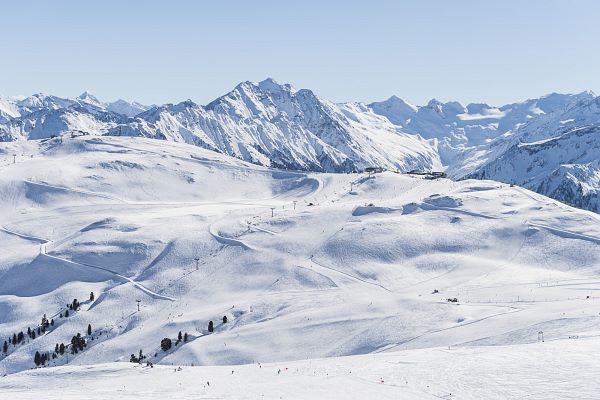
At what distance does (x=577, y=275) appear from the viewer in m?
158

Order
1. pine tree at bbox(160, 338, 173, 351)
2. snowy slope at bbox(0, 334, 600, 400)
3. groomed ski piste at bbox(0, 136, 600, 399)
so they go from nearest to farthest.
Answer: snowy slope at bbox(0, 334, 600, 400) → groomed ski piste at bbox(0, 136, 600, 399) → pine tree at bbox(160, 338, 173, 351)

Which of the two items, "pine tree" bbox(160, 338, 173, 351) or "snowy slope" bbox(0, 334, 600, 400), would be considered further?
"pine tree" bbox(160, 338, 173, 351)

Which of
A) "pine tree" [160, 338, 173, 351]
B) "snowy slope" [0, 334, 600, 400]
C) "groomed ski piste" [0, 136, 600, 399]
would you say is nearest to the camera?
"snowy slope" [0, 334, 600, 400]

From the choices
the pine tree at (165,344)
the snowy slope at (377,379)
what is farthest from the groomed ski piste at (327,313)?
the pine tree at (165,344)

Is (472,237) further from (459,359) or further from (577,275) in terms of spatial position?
(459,359)

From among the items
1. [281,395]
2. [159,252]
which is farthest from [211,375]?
[159,252]

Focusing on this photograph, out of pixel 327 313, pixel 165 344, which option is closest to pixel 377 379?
pixel 327 313

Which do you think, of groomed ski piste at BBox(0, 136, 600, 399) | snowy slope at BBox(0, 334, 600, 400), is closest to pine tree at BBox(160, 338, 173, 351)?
groomed ski piste at BBox(0, 136, 600, 399)

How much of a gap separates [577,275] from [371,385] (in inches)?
4624

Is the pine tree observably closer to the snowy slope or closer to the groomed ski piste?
the groomed ski piste

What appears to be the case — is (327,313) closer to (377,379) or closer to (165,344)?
(165,344)

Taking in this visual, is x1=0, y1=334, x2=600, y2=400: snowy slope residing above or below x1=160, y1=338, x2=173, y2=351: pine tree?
above

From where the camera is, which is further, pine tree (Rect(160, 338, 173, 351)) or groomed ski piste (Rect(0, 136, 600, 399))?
pine tree (Rect(160, 338, 173, 351))

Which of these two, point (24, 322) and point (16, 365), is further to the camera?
→ point (24, 322)
